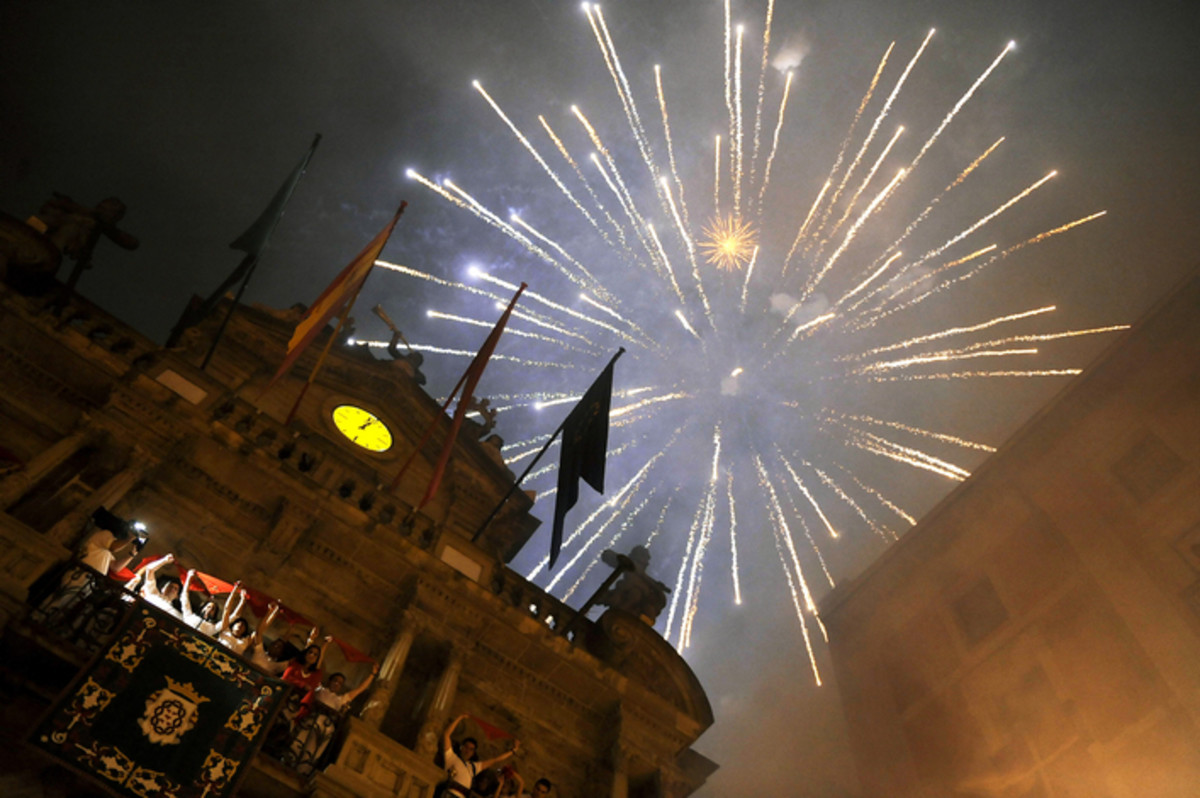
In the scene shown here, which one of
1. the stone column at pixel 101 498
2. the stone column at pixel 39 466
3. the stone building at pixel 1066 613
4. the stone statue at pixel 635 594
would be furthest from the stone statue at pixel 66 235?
the stone building at pixel 1066 613

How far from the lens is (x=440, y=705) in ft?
44.6

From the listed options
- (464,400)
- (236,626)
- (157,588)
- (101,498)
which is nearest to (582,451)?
(464,400)

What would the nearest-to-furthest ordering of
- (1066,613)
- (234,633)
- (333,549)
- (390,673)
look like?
1. (234,633)
2. (390,673)
3. (333,549)
4. (1066,613)

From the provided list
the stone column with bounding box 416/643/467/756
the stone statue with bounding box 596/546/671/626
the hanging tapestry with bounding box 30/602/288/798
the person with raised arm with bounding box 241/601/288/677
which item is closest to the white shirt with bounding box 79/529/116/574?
the hanging tapestry with bounding box 30/602/288/798

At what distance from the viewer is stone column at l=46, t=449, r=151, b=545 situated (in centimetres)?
1147

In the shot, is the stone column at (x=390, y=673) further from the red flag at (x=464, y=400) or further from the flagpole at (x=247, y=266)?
the flagpole at (x=247, y=266)

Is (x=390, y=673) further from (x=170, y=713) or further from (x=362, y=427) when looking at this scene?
(x=362, y=427)

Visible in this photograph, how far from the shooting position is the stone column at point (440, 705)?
12547 millimetres

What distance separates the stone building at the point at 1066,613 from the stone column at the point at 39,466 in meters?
28.0

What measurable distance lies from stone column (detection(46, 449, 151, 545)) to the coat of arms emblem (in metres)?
3.04

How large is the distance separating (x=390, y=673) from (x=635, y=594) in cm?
861

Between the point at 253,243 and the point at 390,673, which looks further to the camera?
the point at 253,243

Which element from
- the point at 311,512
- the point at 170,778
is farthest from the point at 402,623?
the point at 170,778

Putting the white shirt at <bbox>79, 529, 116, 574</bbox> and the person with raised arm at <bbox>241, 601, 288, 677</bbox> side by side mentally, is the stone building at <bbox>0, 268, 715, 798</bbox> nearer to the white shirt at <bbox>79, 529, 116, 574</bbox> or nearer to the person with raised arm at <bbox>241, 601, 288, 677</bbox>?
the white shirt at <bbox>79, 529, 116, 574</bbox>
